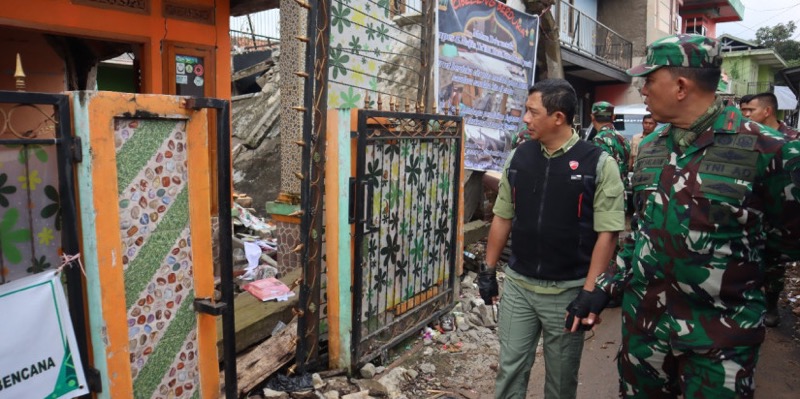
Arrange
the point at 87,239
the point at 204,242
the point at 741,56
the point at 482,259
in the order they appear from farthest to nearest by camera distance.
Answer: the point at 741,56, the point at 482,259, the point at 204,242, the point at 87,239

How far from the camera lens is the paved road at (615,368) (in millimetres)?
3814

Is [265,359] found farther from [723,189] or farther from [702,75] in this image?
[702,75]

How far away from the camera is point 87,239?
2117 mm

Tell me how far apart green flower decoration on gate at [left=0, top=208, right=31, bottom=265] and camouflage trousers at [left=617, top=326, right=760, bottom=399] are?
240 centimetres

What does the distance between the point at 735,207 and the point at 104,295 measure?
94.8 inches

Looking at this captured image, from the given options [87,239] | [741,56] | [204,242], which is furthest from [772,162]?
[741,56]

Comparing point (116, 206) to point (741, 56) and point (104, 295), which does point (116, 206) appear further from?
point (741, 56)

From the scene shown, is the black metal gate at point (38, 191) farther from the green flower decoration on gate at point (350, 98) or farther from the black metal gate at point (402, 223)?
the green flower decoration on gate at point (350, 98)

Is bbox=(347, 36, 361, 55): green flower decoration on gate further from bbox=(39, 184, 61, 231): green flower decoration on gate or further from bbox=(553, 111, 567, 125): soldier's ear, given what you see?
bbox=(39, 184, 61, 231): green flower decoration on gate

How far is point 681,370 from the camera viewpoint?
216 cm

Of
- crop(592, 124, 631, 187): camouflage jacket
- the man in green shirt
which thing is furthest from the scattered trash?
crop(592, 124, 631, 187): camouflage jacket

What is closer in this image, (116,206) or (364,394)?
(116,206)

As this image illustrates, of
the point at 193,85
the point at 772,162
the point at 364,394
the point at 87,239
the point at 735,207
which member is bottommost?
the point at 364,394

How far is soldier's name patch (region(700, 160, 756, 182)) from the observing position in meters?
2.00
